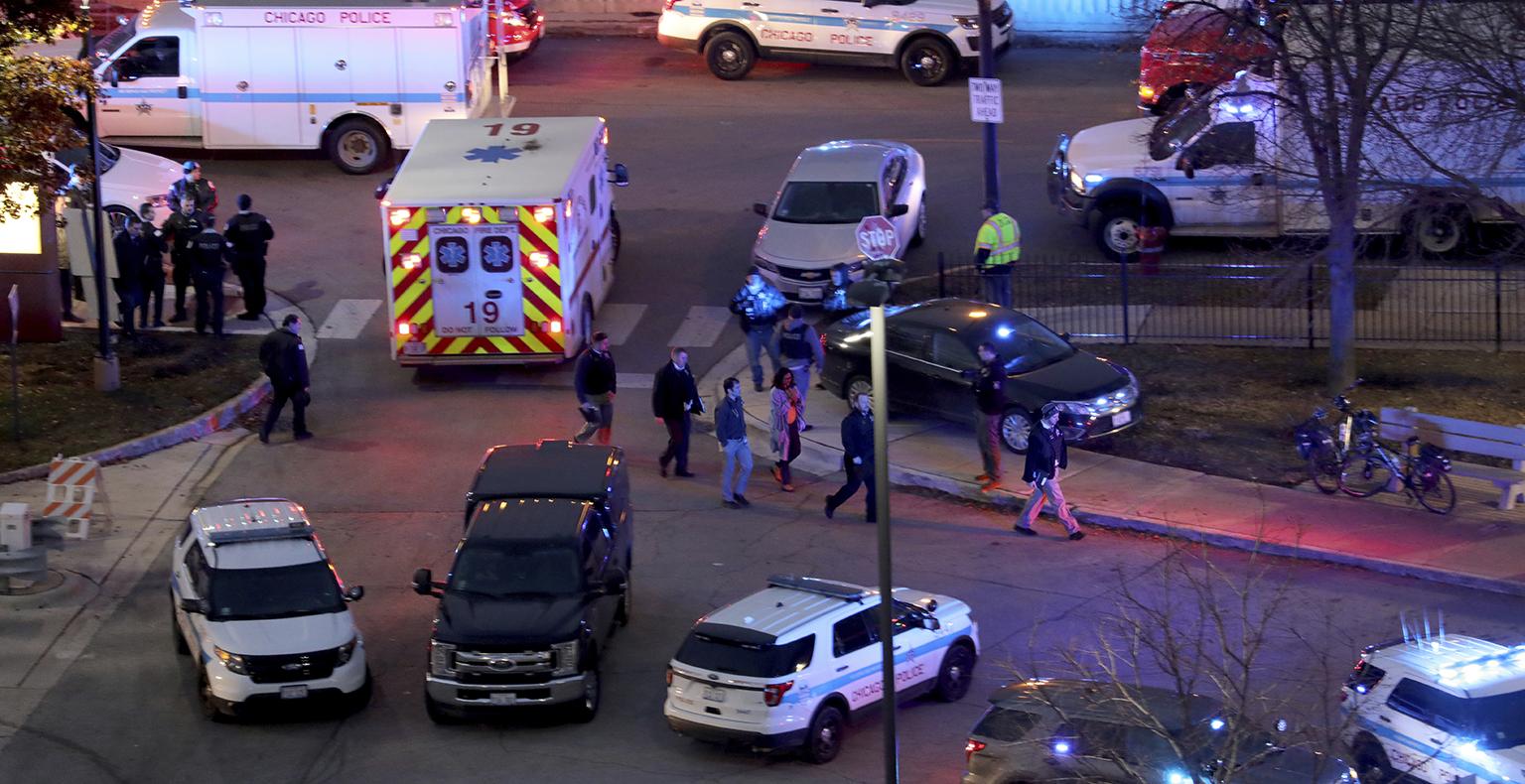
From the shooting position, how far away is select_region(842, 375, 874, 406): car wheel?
20.5 meters

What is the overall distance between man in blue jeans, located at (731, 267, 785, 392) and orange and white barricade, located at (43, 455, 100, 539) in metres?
7.73

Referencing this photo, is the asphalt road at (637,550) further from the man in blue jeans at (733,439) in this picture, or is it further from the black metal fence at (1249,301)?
the black metal fence at (1249,301)

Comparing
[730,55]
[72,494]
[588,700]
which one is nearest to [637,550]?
[588,700]

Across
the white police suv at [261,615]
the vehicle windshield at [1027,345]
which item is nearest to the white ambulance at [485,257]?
the vehicle windshield at [1027,345]

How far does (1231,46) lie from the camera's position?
19469mm

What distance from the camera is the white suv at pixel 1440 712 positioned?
38.0ft

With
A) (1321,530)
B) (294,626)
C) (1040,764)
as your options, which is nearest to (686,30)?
(1321,530)

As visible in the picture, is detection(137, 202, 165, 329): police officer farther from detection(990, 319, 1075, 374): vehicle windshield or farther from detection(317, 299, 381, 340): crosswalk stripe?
detection(990, 319, 1075, 374): vehicle windshield

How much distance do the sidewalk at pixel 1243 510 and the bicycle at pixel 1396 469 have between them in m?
0.14

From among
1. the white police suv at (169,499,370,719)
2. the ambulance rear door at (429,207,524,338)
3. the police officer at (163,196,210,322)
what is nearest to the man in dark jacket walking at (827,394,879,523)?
the white police suv at (169,499,370,719)

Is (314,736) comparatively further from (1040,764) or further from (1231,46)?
(1231,46)

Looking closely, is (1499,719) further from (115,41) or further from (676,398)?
(115,41)

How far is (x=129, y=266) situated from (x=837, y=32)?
15051mm

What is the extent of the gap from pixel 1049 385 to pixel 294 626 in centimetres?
890
